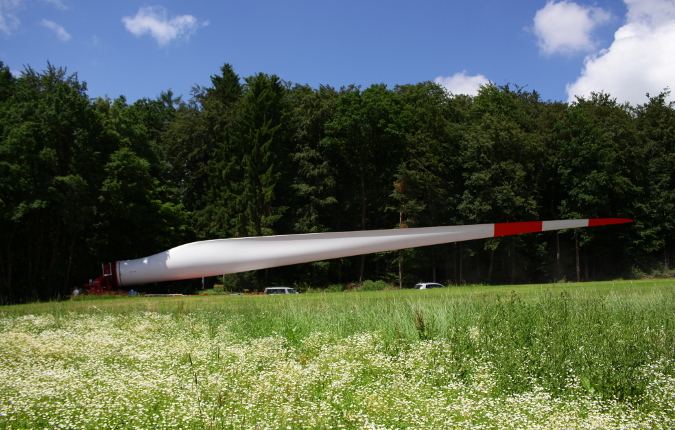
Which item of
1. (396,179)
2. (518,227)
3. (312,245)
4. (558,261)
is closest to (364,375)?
(312,245)

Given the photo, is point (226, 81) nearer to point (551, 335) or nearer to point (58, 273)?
point (58, 273)

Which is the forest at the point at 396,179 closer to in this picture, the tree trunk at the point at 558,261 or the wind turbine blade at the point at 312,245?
the tree trunk at the point at 558,261

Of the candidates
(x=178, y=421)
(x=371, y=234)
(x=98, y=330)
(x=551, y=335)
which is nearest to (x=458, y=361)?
(x=551, y=335)

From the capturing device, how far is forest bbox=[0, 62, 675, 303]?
32.6m

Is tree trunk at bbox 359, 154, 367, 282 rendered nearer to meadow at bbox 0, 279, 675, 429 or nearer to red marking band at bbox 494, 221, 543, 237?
red marking band at bbox 494, 221, 543, 237

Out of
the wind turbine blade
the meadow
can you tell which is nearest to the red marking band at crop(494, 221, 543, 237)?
the wind turbine blade

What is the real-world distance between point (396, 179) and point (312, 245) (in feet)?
58.5

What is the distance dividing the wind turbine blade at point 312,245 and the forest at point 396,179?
8952 mm

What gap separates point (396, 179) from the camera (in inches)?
1358

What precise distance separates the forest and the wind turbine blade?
895 centimetres

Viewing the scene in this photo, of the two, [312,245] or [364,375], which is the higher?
[312,245]

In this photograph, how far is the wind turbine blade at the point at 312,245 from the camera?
16547 millimetres

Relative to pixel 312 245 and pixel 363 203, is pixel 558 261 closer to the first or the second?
pixel 363 203

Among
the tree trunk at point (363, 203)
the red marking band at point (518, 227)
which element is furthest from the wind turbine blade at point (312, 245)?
the tree trunk at point (363, 203)
